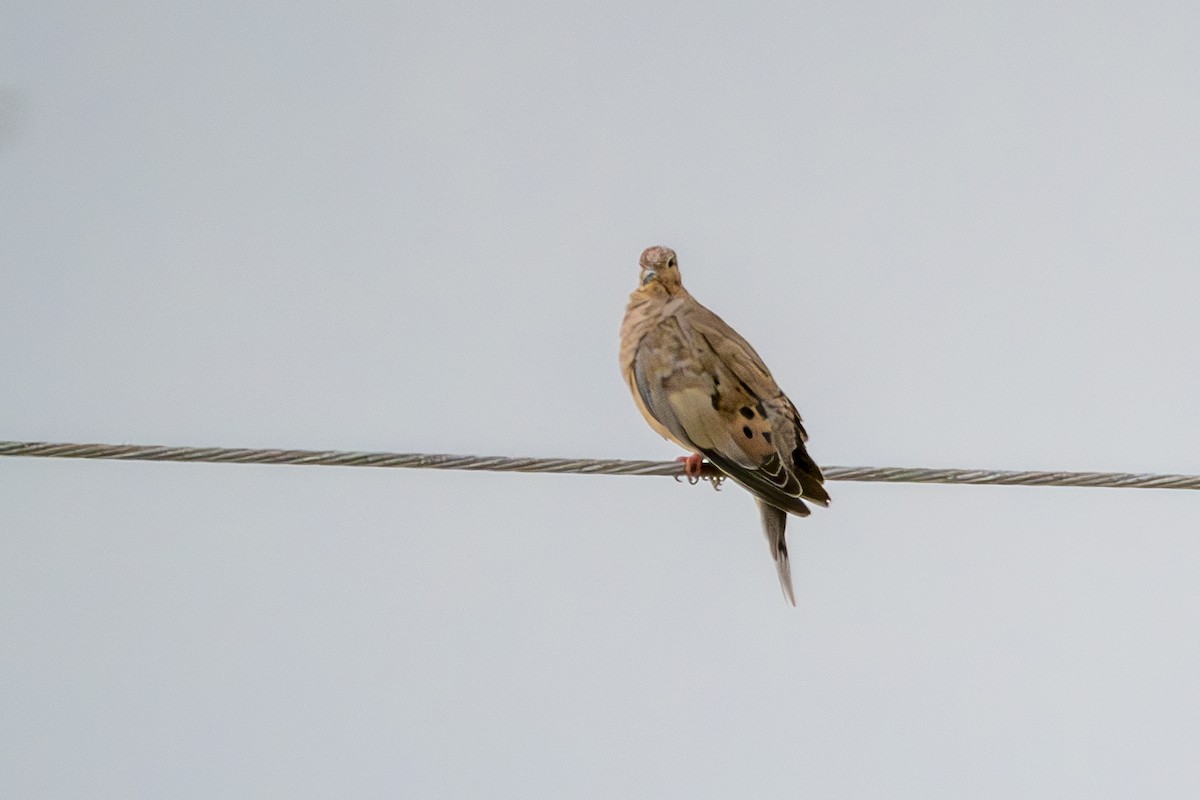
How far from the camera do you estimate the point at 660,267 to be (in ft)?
23.4

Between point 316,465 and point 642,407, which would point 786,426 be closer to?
point 642,407

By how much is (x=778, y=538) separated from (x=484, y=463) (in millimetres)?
2063

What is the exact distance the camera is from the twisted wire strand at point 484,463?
4.80 m

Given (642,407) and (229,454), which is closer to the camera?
(229,454)

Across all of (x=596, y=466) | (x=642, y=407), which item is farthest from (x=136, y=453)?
(x=642, y=407)

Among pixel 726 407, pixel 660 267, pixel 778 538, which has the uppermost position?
pixel 660 267

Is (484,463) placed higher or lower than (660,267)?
lower

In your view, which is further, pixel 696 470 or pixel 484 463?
pixel 696 470

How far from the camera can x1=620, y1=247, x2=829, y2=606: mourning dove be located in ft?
19.8

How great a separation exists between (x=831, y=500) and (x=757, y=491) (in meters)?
0.28

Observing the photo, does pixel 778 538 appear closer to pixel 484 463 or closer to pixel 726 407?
pixel 726 407

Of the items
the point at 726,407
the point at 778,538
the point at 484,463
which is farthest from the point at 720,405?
the point at 484,463

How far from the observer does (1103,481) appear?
493 cm

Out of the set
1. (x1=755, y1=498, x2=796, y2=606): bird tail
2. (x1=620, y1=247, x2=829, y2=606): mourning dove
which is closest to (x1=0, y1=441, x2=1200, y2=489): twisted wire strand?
A: (x1=620, y1=247, x2=829, y2=606): mourning dove
